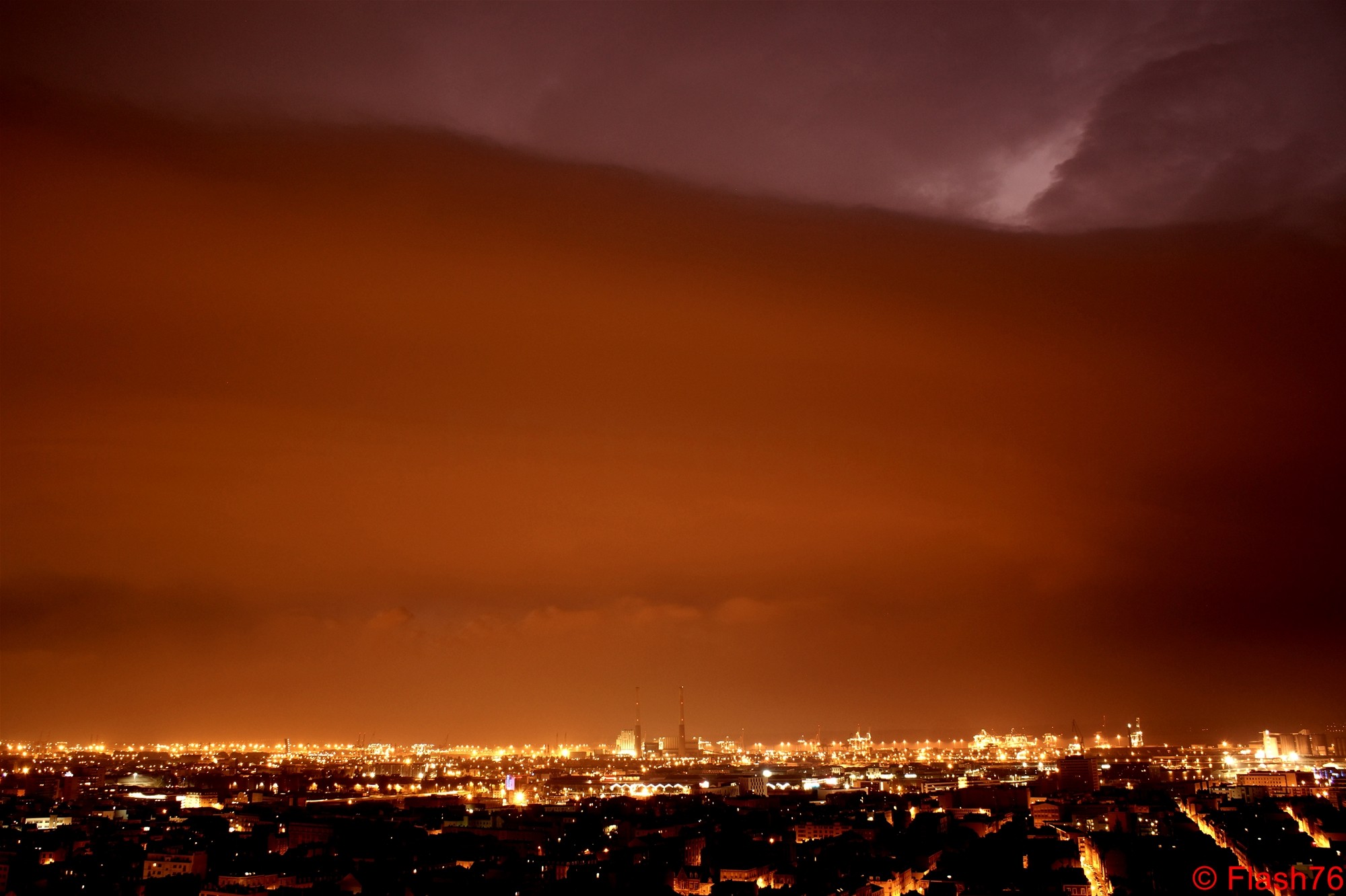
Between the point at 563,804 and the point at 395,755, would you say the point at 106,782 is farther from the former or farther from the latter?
the point at 395,755

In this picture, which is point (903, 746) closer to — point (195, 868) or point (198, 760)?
point (198, 760)

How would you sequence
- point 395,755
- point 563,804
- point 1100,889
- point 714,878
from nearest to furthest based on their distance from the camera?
point 1100,889 < point 714,878 < point 563,804 < point 395,755

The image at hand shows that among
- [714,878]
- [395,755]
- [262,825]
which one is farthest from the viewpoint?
[395,755]

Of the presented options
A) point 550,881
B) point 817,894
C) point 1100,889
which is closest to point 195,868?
point 550,881

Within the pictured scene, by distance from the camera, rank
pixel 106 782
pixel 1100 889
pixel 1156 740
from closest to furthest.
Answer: pixel 1100 889 → pixel 106 782 → pixel 1156 740

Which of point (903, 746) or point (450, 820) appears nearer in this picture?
point (450, 820)

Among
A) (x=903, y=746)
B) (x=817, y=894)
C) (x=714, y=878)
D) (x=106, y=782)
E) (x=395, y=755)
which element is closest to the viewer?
(x=817, y=894)

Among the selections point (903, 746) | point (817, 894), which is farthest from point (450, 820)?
point (903, 746)

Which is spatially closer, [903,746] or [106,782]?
[106,782]
